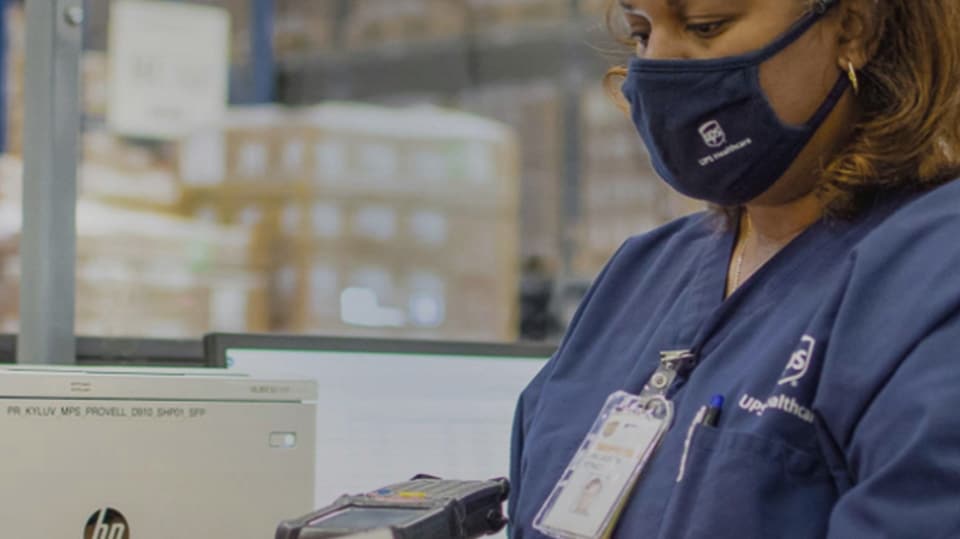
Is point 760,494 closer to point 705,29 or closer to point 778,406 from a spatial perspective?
point 778,406

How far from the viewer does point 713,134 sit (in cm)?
113

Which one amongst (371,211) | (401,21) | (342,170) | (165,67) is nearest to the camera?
(165,67)

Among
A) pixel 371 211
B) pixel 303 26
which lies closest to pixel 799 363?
pixel 371 211

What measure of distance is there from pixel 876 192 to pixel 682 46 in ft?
0.70

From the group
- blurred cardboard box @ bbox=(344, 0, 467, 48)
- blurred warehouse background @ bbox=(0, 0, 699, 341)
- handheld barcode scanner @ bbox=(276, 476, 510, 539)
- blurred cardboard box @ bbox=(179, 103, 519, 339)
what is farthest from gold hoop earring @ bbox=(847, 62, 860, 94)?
blurred cardboard box @ bbox=(344, 0, 467, 48)

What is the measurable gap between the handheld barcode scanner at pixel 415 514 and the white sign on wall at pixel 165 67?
2411 mm

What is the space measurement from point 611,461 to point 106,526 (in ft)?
1.62

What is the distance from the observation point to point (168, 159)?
4898 millimetres

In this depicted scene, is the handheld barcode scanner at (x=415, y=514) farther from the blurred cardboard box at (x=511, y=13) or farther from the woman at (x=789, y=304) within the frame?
the blurred cardboard box at (x=511, y=13)

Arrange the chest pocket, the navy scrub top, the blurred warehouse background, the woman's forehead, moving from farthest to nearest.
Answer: the blurred warehouse background → the woman's forehead → the chest pocket → the navy scrub top

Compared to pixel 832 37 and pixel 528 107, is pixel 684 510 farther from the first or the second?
pixel 528 107

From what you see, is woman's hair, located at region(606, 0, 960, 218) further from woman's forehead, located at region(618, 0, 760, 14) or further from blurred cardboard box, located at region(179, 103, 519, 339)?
blurred cardboard box, located at region(179, 103, 519, 339)

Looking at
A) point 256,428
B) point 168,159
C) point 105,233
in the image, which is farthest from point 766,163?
point 168,159

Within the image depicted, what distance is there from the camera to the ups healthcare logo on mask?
122 cm
